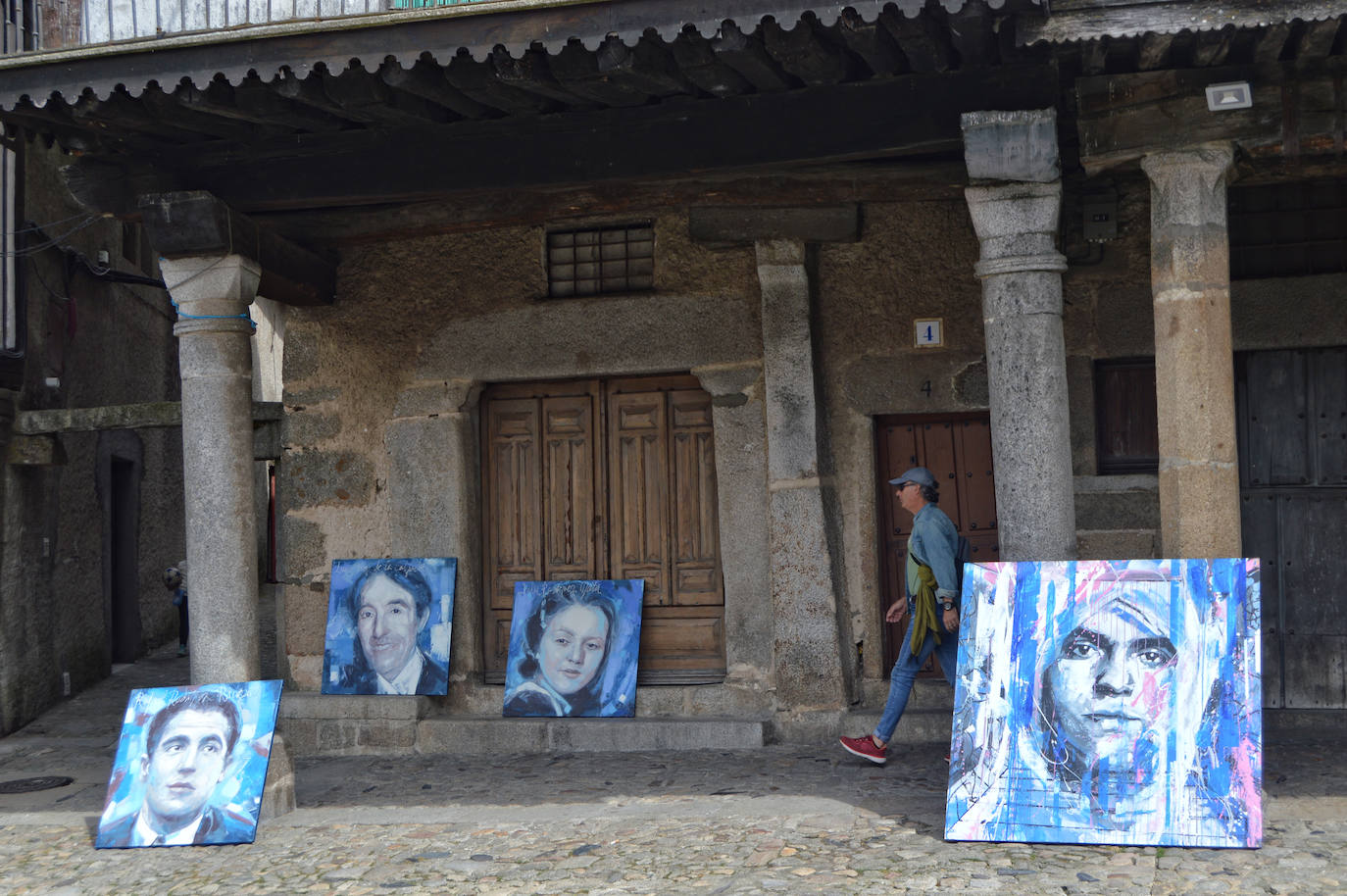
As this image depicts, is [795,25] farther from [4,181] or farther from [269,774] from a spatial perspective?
[4,181]

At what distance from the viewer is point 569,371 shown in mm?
7277

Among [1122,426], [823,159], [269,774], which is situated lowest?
[269,774]

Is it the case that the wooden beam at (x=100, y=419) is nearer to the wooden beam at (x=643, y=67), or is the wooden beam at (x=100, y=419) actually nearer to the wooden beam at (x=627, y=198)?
the wooden beam at (x=627, y=198)

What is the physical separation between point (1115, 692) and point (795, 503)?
2.56 m

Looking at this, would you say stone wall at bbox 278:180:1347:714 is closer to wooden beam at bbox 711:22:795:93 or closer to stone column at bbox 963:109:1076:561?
stone column at bbox 963:109:1076:561

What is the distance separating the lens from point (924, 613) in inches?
227

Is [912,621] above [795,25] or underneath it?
underneath

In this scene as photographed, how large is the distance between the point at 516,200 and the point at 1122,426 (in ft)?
11.0

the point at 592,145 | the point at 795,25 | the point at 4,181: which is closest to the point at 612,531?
the point at 592,145

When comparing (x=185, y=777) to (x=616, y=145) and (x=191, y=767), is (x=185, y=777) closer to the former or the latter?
(x=191, y=767)

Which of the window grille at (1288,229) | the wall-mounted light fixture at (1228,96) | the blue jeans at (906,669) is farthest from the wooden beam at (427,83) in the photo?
the window grille at (1288,229)

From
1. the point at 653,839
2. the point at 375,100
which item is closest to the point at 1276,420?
the point at 653,839

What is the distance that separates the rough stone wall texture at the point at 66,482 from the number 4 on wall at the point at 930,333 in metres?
5.76

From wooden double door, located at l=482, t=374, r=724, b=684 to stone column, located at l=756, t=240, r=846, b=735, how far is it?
502 millimetres
